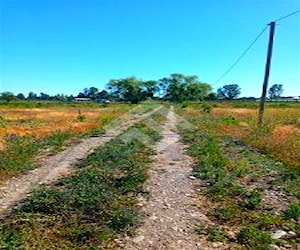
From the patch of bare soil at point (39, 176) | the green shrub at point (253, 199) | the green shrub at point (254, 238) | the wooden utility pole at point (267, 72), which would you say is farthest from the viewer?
the wooden utility pole at point (267, 72)

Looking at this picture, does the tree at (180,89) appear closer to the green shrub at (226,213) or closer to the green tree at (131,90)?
the green tree at (131,90)

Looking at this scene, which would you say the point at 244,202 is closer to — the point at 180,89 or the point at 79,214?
the point at 79,214

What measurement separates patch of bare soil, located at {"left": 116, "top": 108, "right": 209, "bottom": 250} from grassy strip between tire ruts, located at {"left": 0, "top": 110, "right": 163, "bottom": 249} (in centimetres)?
23

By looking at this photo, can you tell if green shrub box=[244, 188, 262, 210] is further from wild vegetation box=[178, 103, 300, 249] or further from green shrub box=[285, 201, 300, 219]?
green shrub box=[285, 201, 300, 219]

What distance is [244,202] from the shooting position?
618 centimetres

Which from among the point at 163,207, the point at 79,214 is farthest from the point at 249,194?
the point at 79,214

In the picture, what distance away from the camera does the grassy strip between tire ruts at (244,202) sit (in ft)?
15.2

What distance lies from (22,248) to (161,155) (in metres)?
7.25

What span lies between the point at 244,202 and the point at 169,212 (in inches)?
54.2

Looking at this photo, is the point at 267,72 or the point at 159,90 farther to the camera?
the point at 159,90

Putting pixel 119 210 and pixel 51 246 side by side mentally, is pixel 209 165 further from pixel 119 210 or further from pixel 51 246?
pixel 51 246

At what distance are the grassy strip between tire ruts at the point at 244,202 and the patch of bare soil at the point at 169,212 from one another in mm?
214

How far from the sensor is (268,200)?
6391mm

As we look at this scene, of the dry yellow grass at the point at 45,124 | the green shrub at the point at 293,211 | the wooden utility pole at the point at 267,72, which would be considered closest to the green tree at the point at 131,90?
the dry yellow grass at the point at 45,124
